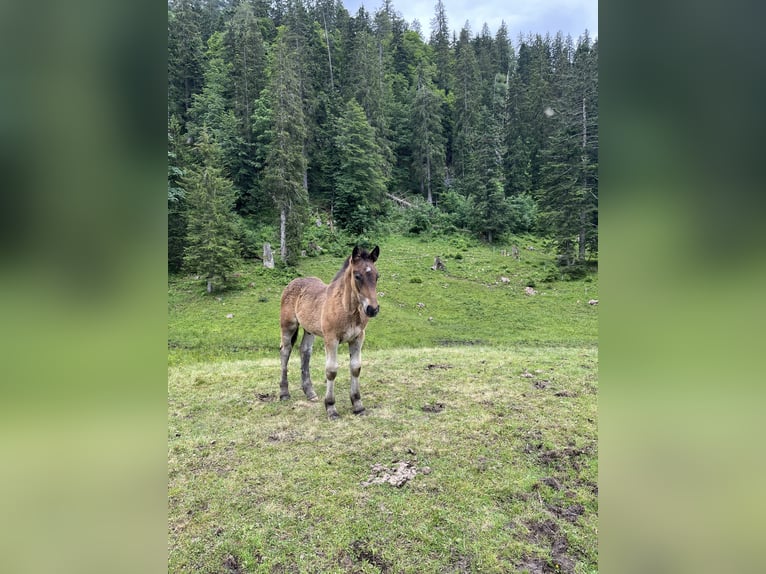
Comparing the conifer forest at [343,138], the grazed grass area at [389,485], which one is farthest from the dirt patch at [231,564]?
the conifer forest at [343,138]

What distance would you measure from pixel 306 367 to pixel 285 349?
437 millimetres

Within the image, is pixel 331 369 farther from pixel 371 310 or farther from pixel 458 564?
pixel 458 564

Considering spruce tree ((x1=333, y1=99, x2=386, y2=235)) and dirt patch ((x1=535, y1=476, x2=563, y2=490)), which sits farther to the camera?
spruce tree ((x1=333, y1=99, x2=386, y2=235))

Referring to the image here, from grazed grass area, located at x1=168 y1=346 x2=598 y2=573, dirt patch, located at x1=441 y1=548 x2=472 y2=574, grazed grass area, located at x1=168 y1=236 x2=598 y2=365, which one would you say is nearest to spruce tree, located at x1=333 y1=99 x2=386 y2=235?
grazed grass area, located at x1=168 y1=236 x2=598 y2=365

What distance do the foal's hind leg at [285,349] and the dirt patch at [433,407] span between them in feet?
6.98

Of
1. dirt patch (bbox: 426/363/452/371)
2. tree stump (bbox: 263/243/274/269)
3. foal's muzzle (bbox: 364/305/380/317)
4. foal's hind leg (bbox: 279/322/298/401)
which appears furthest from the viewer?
tree stump (bbox: 263/243/274/269)

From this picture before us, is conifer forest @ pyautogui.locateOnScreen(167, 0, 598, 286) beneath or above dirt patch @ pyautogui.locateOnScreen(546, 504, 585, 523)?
above

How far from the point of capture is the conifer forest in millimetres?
15031

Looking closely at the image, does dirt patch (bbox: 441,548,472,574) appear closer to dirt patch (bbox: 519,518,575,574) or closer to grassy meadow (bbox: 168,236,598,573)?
grassy meadow (bbox: 168,236,598,573)

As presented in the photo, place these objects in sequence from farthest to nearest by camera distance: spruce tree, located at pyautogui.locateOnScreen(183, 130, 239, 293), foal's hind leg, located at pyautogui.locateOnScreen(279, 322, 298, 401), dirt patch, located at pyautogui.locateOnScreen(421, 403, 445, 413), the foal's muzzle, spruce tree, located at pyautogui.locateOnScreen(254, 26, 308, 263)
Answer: spruce tree, located at pyautogui.locateOnScreen(254, 26, 308, 263) < spruce tree, located at pyautogui.locateOnScreen(183, 130, 239, 293) < foal's hind leg, located at pyautogui.locateOnScreen(279, 322, 298, 401) < dirt patch, located at pyautogui.locateOnScreen(421, 403, 445, 413) < the foal's muzzle

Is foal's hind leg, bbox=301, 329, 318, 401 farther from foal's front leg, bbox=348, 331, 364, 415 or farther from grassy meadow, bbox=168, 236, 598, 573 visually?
foal's front leg, bbox=348, 331, 364, 415

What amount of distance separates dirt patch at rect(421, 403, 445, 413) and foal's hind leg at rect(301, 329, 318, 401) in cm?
170

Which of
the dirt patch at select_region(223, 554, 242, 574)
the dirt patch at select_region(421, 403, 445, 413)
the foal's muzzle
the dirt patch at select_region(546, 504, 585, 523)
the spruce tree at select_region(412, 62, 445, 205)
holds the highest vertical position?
the spruce tree at select_region(412, 62, 445, 205)
